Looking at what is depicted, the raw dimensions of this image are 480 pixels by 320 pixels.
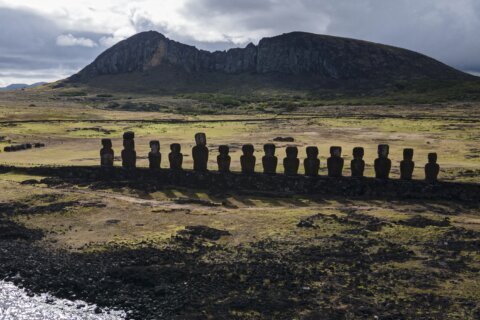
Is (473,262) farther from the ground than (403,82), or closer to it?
closer to it

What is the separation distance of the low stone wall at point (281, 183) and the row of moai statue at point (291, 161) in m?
0.41

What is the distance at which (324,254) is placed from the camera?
56.7 ft

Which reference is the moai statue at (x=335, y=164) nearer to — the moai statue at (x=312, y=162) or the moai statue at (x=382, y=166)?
the moai statue at (x=312, y=162)

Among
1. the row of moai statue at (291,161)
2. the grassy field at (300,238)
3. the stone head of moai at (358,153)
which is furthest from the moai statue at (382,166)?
the grassy field at (300,238)

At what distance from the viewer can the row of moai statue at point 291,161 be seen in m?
25.0

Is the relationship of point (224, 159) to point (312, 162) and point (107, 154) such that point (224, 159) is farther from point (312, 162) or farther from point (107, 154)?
point (107, 154)

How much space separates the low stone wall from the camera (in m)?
24.4

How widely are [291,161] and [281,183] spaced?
4.21 feet

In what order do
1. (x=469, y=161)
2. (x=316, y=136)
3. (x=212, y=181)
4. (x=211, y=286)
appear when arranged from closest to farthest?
(x=211, y=286) → (x=212, y=181) → (x=469, y=161) → (x=316, y=136)

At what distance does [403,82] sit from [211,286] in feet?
586

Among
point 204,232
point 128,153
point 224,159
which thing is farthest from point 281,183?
point 128,153

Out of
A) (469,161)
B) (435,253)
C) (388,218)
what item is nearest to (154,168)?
(388,218)

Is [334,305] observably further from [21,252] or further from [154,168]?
[154,168]

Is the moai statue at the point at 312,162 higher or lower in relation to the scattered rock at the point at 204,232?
higher
